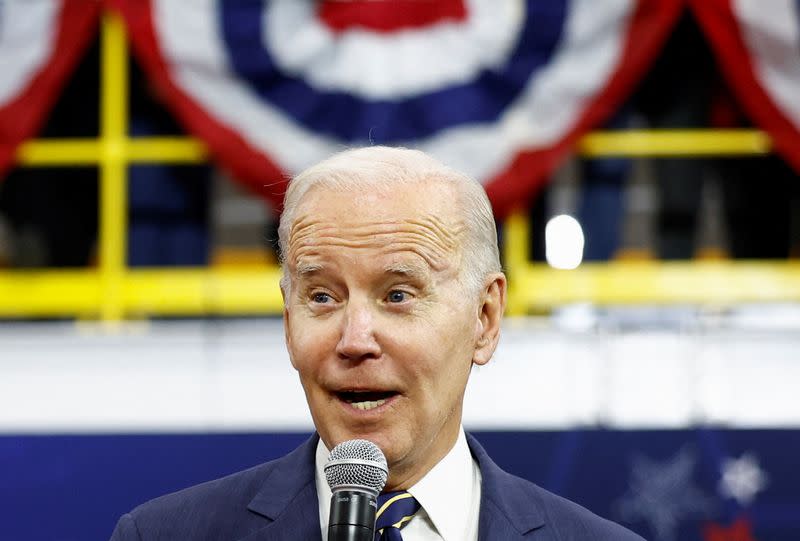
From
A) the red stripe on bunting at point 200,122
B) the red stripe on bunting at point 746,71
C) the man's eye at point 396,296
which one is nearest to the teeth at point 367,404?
the man's eye at point 396,296

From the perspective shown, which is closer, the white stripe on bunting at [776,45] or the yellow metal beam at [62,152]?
the white stripe on bunting at [776,45]

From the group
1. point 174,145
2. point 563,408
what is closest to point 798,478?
point 563,408

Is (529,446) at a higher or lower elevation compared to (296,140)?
lower

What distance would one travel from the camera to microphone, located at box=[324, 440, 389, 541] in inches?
52.7

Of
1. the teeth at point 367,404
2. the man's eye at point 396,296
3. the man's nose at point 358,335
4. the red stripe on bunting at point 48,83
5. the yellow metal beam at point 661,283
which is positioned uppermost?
the red stripe on bunting at point 48,83

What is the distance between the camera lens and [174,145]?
517 centimetres

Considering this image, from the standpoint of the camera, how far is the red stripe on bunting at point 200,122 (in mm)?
4887

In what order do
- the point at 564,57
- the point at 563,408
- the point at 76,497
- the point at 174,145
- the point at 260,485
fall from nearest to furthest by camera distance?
the point at 260,485 → the point at 76,497 → the point at 563,408 → the point at 564,57 → the point at 174,145

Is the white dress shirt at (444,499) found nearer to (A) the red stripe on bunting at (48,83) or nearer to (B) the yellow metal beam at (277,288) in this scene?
(B) the yellow metal beam at (277,288)

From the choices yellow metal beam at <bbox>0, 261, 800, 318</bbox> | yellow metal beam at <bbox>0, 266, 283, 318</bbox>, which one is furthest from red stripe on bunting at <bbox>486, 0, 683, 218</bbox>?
yellow metal beam at <bbox>0, 266, 283, 318</bbox>

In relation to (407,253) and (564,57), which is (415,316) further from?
(564,57)

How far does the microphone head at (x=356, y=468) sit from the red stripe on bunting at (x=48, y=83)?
3874mm

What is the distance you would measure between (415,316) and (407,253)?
90 millimetres

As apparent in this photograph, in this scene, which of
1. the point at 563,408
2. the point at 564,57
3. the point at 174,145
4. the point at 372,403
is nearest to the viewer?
the point at 372,403
